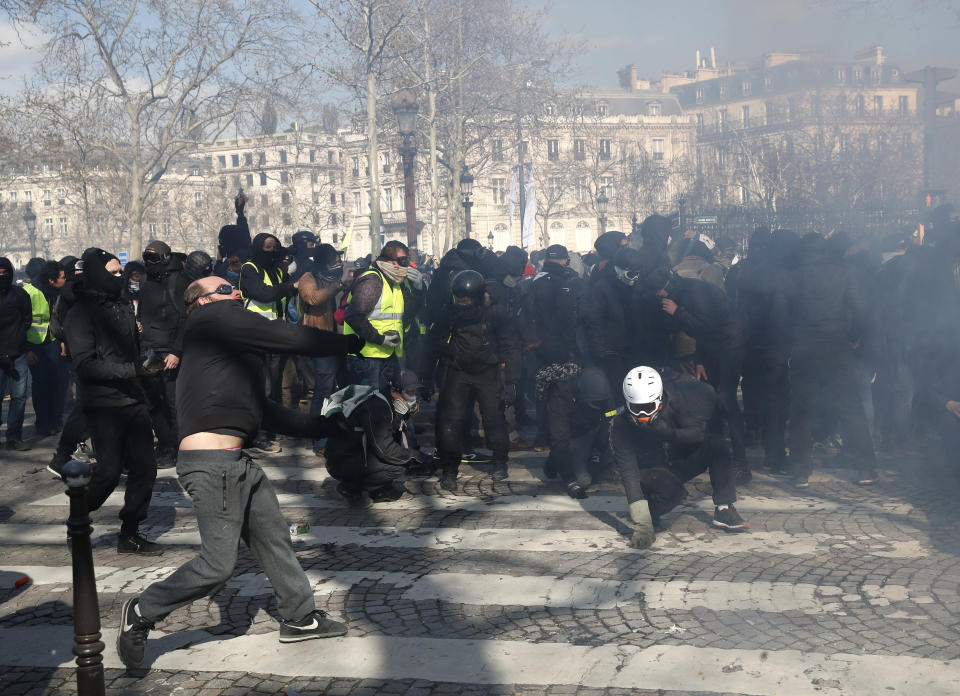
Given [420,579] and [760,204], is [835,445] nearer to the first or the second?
[420,579]

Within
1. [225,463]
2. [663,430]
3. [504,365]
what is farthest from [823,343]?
[225,463]

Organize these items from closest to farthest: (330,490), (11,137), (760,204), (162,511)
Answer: (162,511)
(330,490)
(11,137)
(760,204)

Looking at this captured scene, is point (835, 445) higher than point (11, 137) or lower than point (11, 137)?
lower

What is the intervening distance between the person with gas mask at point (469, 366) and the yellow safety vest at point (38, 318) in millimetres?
4537

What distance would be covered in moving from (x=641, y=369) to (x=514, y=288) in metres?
4.11

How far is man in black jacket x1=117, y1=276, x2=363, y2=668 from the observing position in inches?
175

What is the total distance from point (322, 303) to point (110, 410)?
390 centimetres

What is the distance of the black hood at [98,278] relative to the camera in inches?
253

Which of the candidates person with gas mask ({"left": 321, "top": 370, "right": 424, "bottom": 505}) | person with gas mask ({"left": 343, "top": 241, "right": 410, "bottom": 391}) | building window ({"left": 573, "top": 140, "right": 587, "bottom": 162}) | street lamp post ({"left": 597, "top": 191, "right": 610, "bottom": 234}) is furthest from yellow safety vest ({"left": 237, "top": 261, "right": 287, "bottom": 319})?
building window ({"left": 573, "top": 140, "right": 587, "bottom": 162})

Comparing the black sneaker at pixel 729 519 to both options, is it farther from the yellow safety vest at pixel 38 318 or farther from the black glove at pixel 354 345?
the yellow safety vest at pixel 38 318

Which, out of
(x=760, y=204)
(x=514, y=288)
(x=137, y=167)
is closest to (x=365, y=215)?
(x=760, y=204)

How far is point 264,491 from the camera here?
15.3ft

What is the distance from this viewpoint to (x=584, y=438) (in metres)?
7.67

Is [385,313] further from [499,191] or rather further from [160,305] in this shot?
[499,191]
